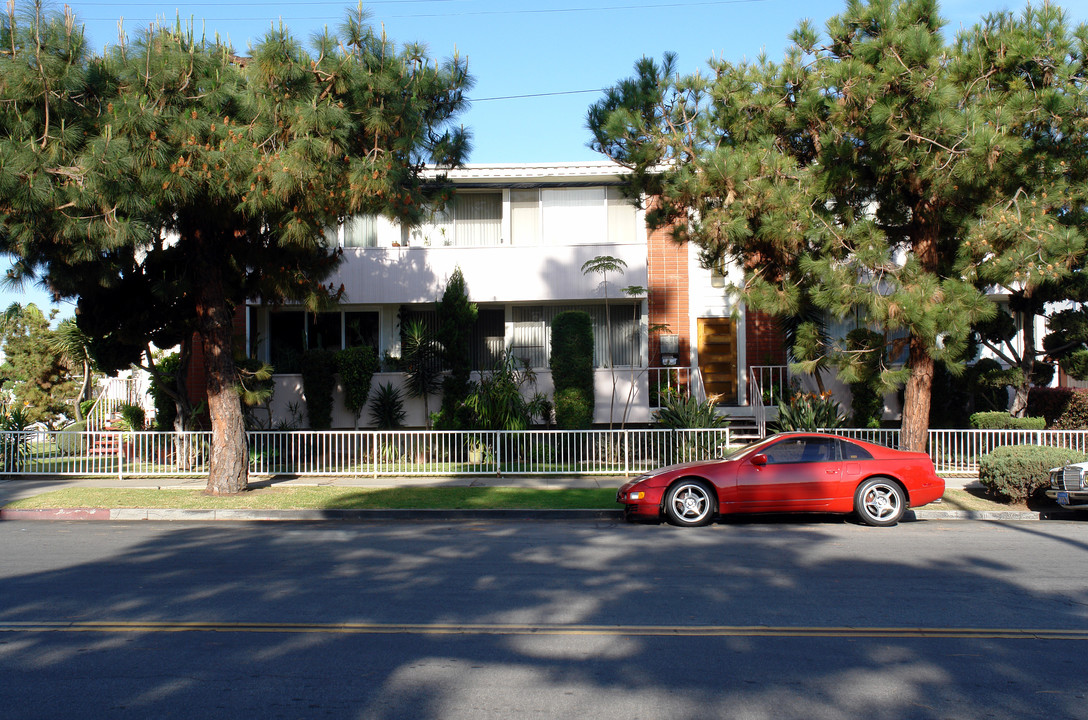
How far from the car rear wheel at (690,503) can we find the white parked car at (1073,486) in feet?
17.6

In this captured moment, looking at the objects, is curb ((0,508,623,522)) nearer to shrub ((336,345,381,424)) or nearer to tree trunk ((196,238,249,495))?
tree trunk ((196,238,249,495))

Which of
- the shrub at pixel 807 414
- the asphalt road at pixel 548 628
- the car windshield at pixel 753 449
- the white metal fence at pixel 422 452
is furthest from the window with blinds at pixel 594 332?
the asphalt road at pixel 548 628

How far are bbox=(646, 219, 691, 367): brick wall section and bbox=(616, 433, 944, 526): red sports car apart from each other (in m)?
9.76

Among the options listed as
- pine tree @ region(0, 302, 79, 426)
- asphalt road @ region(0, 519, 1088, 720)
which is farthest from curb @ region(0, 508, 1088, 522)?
pine tree @ region(0, 302, 79, 426)

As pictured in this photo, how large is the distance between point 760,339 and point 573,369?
17.1 feet

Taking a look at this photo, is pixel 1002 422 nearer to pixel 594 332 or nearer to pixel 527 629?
pixel 594 332

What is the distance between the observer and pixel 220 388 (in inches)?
580

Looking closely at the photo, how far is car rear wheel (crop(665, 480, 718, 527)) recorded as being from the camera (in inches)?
463

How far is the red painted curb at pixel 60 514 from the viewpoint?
13359 millimetres

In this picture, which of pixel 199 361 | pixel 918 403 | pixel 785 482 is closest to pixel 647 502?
pixel 785 482

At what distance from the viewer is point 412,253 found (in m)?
21.5

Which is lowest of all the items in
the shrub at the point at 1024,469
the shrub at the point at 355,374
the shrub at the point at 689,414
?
the shrub at the point at 1024,469

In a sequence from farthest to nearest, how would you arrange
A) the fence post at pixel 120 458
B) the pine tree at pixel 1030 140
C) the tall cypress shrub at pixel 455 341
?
the tall cypress shrub at pixel 455 341, the fence post at pixel 120 458, the pine tree at pixel 1030 140

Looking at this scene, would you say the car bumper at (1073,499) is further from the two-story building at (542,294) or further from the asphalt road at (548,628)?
the two-story building at (542,294)
